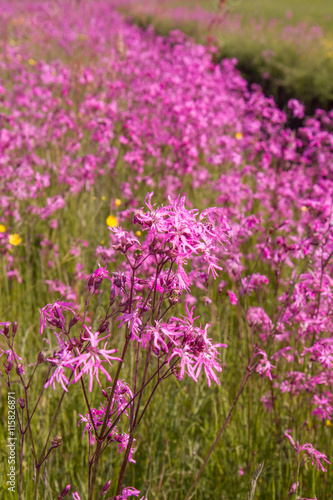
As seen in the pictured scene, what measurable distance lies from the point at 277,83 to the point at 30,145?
214 inches

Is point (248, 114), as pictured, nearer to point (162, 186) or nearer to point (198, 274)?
point (162, 186)

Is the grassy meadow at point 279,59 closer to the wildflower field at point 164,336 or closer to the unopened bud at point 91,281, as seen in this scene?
the wildflower field at point 164,336

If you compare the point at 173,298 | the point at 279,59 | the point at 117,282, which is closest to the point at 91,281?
the point at 117,282

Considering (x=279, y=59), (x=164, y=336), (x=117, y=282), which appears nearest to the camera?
(x=117, y=282)

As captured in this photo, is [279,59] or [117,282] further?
[279,59]

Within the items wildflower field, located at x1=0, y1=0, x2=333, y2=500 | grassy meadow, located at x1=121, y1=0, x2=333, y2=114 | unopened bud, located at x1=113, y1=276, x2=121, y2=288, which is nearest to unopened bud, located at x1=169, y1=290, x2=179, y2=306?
wildflower field, located at x1=0, y1=0, x2=333, y2=500

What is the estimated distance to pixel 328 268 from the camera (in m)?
2.56

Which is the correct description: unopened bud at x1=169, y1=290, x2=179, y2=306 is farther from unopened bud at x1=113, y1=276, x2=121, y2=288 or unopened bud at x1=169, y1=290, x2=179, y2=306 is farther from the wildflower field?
unopened bud at x1=113, y1=276, x2=121, y2=288

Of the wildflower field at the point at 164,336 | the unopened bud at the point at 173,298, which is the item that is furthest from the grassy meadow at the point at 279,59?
the unopened bud at the point at 173,298

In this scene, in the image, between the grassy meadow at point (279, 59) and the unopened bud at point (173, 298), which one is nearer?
the unopened bud at point (173, 298)

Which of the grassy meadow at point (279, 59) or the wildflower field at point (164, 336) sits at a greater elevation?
the grassy meadow at point (279, 59)

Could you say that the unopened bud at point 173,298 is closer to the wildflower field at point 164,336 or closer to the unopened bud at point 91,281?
the wildflower field at point 164,336

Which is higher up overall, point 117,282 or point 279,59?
point 279,59

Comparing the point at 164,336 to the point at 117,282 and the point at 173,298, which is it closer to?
the point at 173,298
